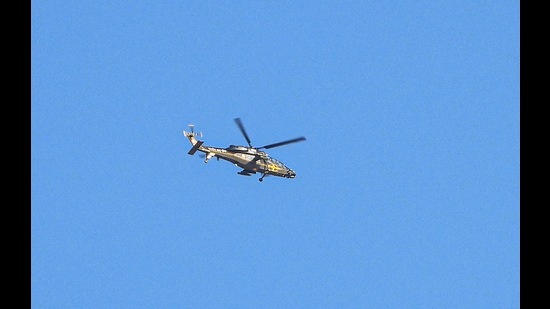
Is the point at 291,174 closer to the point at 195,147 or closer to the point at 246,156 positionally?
the point at 246,156

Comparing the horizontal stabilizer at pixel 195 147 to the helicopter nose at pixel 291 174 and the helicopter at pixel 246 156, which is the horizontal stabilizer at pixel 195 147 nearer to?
the helicopter at pixel 246 156

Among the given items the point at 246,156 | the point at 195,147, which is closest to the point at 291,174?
the point at 246,156

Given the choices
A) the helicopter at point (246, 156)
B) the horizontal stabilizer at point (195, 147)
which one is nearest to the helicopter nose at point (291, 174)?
the helicopter at point (246, 156)

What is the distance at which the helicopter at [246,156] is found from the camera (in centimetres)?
5478

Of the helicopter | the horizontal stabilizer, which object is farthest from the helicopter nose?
the horizontal stabilizer

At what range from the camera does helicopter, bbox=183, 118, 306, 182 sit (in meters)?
54.8

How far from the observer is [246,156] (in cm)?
5738

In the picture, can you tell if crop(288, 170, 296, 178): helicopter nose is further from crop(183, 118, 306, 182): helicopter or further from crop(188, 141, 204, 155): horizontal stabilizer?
crop(188, 141, 204, 155): horizontal stabilizer
